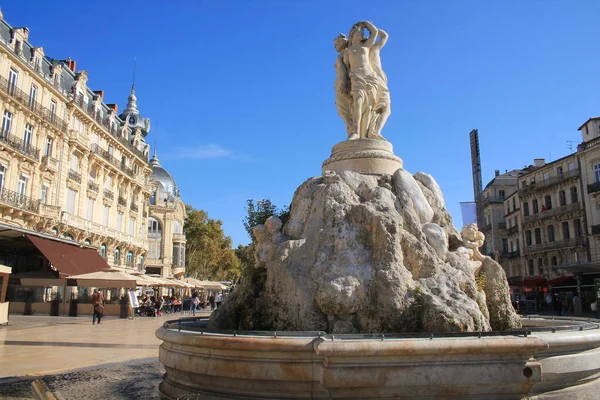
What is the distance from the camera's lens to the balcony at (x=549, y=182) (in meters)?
35.8

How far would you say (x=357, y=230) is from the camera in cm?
730

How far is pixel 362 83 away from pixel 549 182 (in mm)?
33613

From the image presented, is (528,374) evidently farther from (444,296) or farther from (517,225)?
(517,225)

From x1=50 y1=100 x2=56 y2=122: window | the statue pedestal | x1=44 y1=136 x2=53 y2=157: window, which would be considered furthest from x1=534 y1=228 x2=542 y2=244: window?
x1=50 y1=100 x2=56 y2=122: window

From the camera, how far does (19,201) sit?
88.4ft

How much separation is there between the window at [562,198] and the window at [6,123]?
1476 inches

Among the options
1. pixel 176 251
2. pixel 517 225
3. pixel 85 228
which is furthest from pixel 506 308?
pixel 176 251

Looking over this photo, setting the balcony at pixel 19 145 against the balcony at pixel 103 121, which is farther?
the balcony at pixel 103 121

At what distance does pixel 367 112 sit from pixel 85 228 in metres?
28.8

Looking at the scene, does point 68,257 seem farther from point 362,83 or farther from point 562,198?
point 562,198

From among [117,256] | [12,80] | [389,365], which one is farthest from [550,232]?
[389,365]

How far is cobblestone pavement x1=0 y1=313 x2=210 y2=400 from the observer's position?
22.0ft

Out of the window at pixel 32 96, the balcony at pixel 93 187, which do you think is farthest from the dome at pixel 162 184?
the window at pixel 32 96

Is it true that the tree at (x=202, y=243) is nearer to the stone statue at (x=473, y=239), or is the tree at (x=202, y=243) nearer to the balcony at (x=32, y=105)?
the balcony at (x=32, y=105)
